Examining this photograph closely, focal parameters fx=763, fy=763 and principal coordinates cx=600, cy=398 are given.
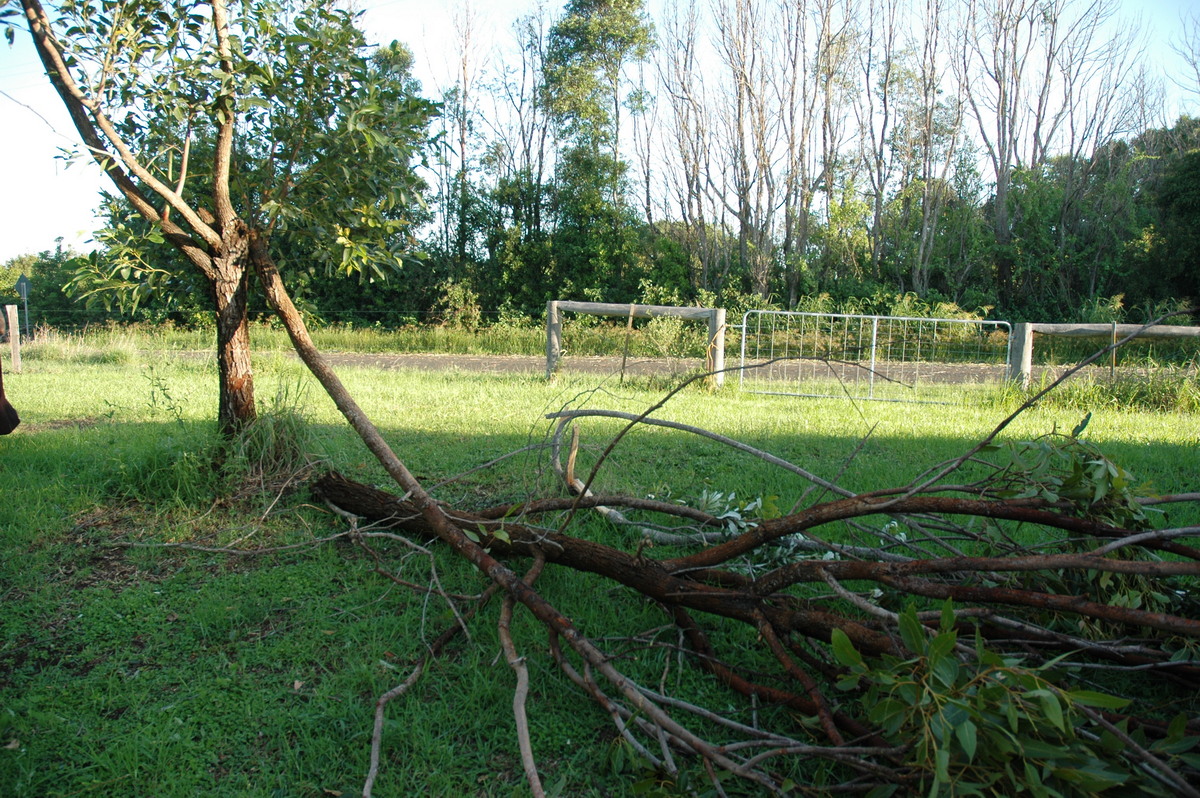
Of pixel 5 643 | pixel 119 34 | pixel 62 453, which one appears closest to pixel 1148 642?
pixel 5 643

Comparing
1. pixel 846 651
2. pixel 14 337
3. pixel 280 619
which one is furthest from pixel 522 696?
pixel 14 337

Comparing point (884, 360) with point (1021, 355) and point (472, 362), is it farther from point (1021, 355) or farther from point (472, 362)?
point (472, 362)

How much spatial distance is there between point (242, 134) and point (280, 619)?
325cm

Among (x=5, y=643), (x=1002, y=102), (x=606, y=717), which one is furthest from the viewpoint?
(x=1002, y=102)

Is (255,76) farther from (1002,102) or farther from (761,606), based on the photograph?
(1002,102)

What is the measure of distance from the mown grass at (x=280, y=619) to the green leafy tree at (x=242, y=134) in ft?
2.72

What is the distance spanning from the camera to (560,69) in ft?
78.8

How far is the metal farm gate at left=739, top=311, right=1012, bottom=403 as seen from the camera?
976cm

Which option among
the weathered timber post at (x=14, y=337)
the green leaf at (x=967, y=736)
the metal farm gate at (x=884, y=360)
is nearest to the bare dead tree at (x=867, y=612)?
the green leaf at (x=967, y=736)

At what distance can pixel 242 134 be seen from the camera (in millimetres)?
4922

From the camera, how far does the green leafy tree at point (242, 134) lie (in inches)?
160

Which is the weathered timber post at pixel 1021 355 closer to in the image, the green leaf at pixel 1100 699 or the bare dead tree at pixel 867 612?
the bare dead tree at pixel 867 612

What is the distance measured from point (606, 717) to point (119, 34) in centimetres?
429

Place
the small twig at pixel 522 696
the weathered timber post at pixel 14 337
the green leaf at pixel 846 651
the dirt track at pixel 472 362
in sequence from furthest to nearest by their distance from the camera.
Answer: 1. the dirt track at pixel 472 362
2. the weathered timber post at pixel 14 337
3. the small twig at pixel 522 696
4. the green leaf at pixel 846 651
